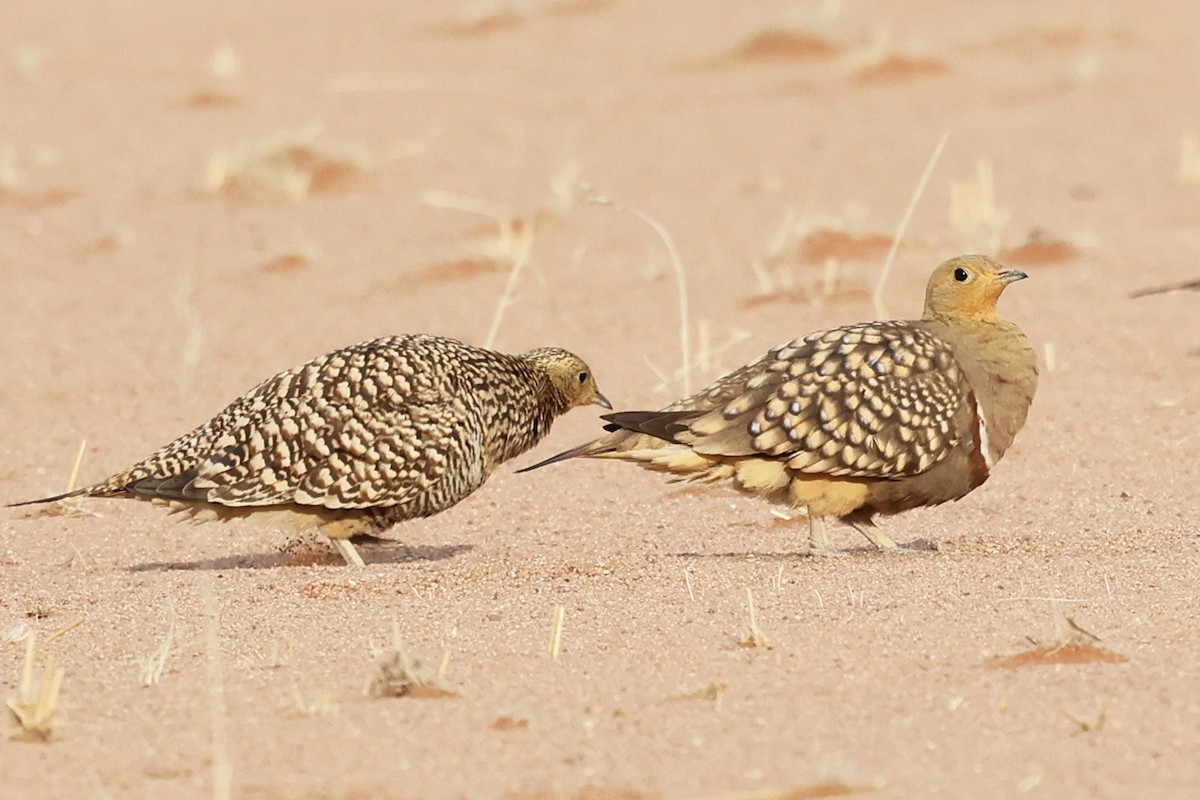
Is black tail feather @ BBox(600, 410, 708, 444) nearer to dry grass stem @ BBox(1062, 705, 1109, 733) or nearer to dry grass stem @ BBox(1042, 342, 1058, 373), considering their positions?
dry grass stem @ BBox(1062, 705, 1109, 733)

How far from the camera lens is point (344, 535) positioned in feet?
22.6

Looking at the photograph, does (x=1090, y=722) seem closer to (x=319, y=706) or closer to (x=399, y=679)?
(x=399, y=679)

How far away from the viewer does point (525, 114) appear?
1698cm

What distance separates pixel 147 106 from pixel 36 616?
496 inches

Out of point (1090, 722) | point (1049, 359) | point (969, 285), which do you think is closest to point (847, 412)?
point (969, 285)

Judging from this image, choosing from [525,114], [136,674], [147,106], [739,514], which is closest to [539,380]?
[739,514]

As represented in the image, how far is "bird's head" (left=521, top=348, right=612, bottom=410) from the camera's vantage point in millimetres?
7430

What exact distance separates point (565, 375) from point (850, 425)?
1.51 metres

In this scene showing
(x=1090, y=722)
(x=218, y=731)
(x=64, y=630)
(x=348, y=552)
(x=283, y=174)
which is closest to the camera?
(x=218, y=731)

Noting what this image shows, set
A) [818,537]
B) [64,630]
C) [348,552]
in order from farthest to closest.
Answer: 1. [348,552]
2. [818,537]
3. [64,630]

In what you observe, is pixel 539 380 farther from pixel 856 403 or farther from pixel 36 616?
pixel 36 616

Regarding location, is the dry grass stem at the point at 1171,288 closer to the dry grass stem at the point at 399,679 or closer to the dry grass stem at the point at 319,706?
the dry grass stem at the point at 399,679

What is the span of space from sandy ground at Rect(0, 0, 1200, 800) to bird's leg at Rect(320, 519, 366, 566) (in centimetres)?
15

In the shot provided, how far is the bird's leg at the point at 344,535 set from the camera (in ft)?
22.4
